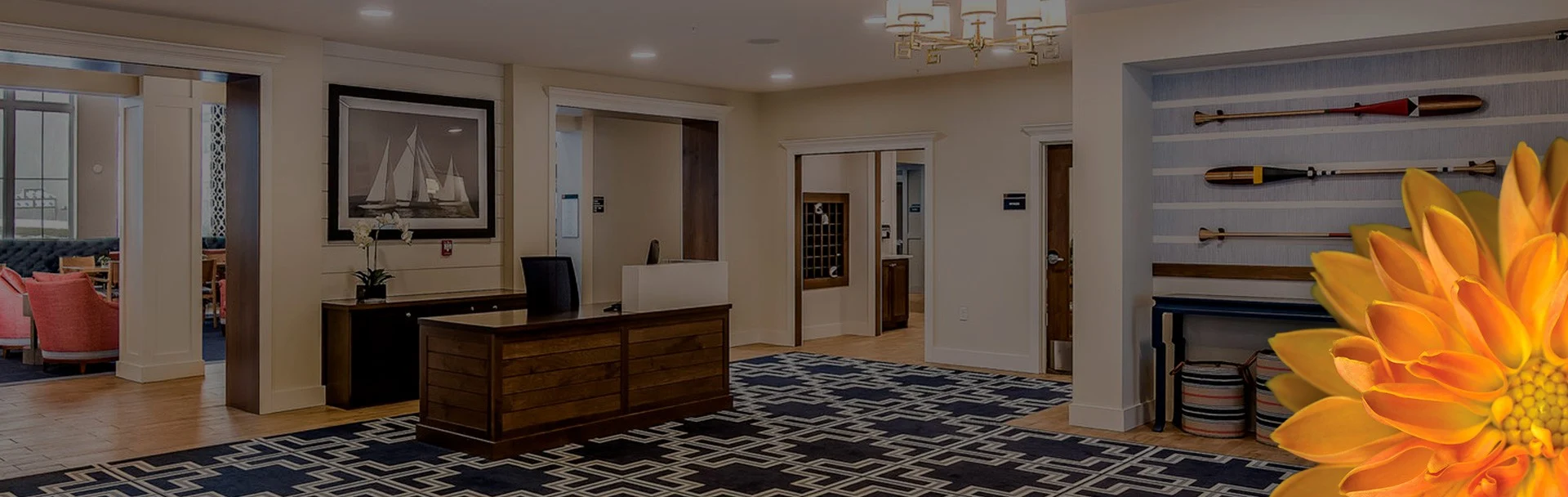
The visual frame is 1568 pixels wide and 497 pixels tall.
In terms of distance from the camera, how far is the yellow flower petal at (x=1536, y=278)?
1.22 ft

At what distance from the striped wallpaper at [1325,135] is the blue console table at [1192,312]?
0.29 m

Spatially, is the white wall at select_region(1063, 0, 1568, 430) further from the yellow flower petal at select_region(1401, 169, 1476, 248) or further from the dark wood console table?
the yellow flower petal at select_region(1401, 169, 1476, 248)

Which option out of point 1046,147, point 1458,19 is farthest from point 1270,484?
point 1046,147

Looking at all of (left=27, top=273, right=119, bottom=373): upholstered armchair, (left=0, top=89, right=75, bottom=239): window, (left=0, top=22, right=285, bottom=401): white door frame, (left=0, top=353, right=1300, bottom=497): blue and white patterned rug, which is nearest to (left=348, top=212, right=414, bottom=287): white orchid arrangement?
(left=0, top=22, right=285, bottom=401): white door frame

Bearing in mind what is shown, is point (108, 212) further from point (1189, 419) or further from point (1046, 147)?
point (1189, 419)

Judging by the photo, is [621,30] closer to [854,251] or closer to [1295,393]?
[854,251]

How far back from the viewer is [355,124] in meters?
7.63

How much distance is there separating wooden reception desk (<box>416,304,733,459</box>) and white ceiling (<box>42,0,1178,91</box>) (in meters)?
1.75

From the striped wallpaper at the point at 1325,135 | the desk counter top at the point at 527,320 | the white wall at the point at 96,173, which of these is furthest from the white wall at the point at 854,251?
the white wall at the point at 96,173

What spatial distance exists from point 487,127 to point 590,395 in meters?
3.01

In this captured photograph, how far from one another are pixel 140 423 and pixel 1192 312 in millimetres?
6098

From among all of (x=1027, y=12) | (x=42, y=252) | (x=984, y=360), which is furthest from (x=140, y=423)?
(x=42, y=252)

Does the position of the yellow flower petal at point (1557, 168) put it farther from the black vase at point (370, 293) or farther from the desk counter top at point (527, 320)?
the black vase at point (370, 293)

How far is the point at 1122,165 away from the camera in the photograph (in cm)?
625
